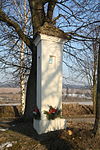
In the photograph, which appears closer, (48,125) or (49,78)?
(48,125)

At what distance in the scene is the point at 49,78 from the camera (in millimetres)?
5133

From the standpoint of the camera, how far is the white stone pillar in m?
4.96

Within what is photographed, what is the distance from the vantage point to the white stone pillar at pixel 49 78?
4.96 m

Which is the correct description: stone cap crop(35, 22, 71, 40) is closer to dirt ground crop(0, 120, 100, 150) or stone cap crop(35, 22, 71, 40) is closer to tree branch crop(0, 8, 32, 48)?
tree branch crop(0, 8, 32, 48)

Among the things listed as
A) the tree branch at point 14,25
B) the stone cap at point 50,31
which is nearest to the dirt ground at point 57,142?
the stone cap at point 50,31

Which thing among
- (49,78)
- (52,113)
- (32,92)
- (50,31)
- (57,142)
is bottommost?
(57,142)

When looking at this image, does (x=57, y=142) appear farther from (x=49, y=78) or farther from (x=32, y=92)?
(x=32, y=92)

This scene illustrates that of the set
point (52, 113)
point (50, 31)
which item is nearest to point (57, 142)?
point (52, 113)

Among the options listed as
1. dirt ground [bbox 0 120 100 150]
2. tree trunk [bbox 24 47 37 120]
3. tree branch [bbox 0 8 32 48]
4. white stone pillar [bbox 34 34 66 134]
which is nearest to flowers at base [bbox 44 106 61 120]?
white stone pillar [bbox 34 34 66 134]

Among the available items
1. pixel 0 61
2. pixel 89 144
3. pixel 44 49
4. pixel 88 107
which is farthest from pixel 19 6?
pixel 89 144

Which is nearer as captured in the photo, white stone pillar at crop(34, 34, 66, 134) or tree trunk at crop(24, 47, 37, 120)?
white stone pillar at crop(34, 34, 66, 134)

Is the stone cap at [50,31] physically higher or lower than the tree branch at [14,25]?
lower

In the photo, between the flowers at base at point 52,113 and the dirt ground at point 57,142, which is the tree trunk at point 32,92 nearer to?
the flowers at base at point 52,113

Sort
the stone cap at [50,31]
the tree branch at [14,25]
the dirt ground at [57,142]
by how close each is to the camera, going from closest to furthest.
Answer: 1. the dirt ground at [57,142]
2. the stone cap at [50,31]
3. the tree branch at [14,25]
